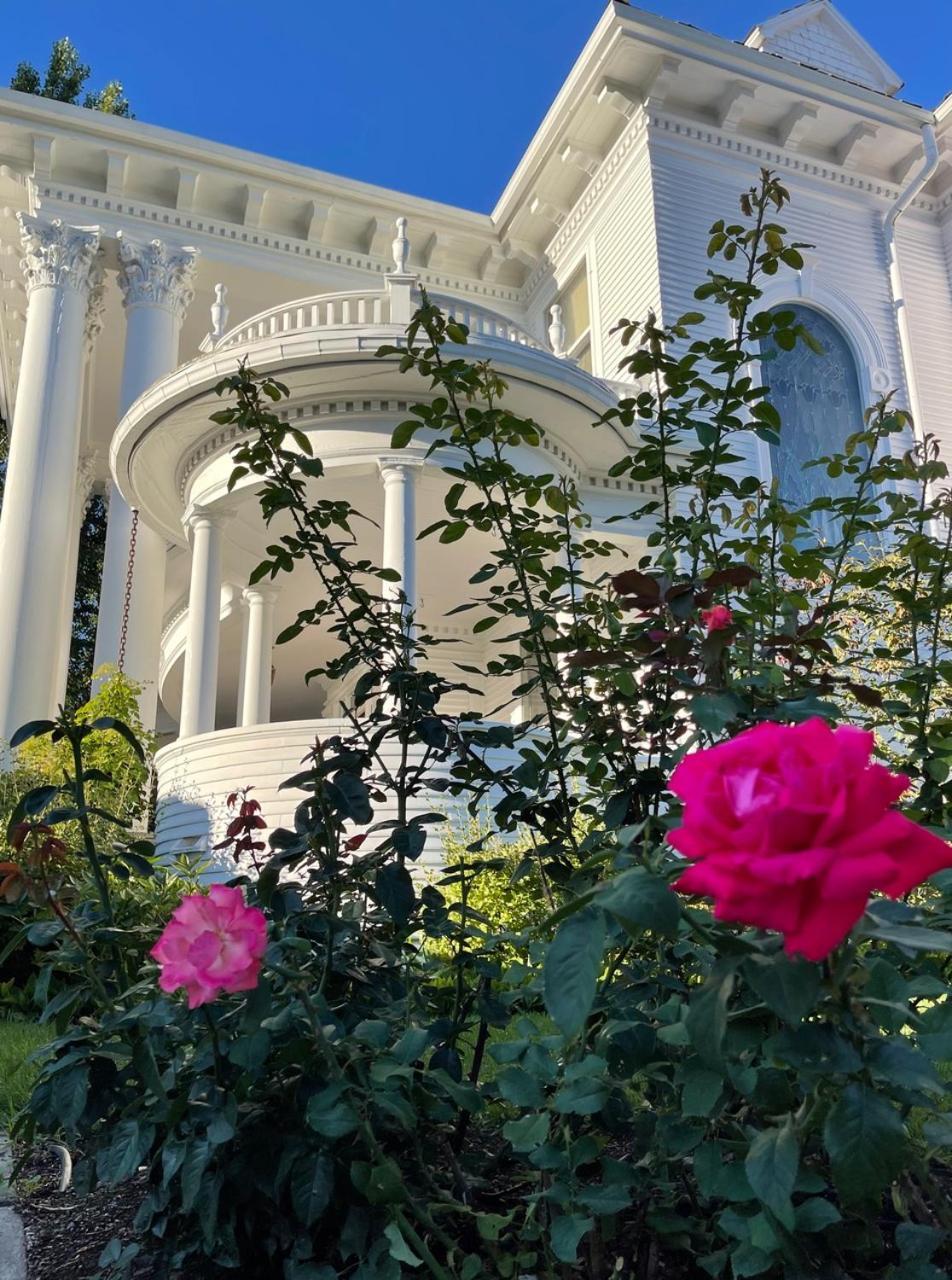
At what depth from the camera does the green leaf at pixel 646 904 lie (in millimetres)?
916

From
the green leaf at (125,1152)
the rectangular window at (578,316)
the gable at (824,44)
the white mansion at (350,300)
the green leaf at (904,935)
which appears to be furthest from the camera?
the gable at (824,44)

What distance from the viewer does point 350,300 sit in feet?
32.7

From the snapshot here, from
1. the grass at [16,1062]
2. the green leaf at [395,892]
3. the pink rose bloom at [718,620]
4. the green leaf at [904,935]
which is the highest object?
the pink rose bloom at [718,620]

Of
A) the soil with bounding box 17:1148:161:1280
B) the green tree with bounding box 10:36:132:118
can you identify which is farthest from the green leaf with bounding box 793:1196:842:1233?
the green tree with bounding box 10:36:132:118

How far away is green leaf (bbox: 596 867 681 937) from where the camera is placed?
0.92 m

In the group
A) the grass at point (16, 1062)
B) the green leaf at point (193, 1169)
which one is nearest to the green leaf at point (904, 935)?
the green leaf at point (193, 1169)

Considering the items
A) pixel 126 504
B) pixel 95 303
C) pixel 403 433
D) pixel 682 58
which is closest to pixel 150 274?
pixel 95 303

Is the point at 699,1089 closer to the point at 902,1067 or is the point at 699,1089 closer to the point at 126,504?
the point at 902,1067

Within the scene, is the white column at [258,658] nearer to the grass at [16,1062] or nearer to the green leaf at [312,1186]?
the grass at [16,1062]

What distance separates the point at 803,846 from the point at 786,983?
0.66 ft

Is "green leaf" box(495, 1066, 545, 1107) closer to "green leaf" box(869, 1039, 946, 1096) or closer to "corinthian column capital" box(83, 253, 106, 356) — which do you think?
"green leaf" box(869, 1039, 946, 1096)

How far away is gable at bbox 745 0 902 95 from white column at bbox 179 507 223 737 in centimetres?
1259

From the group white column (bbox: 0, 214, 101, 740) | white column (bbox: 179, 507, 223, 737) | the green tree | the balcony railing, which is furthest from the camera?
the green tree

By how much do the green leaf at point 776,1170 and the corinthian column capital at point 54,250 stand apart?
14.7m
